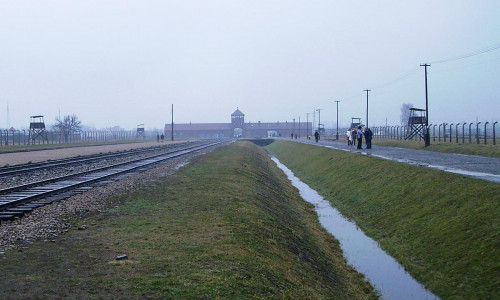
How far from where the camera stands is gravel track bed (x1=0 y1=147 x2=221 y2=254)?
34.7 feet

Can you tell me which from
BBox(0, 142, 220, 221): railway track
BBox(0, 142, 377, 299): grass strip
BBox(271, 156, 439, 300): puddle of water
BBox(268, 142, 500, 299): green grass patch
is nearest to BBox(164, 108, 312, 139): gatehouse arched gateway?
BBox(268, 142, 500, 299): green grass patch

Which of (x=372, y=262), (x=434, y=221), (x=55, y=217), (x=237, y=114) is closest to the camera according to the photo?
(x=55, y=217)

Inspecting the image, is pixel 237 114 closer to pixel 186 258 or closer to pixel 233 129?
pixel 233 129

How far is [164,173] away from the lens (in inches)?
1082

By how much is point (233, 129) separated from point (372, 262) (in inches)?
6433

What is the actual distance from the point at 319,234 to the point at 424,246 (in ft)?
15.0

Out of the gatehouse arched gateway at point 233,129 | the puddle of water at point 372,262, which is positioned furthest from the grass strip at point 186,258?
the gatehouse arched gateway at point 233,129

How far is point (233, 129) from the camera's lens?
177500 millimetres

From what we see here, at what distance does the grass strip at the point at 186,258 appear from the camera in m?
7.63

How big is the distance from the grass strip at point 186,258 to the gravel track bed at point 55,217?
Result: 1.44 ft

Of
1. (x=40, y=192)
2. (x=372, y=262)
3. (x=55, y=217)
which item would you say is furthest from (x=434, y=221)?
(x=40, y=192)

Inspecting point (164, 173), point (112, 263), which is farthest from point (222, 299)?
point (164, 173)

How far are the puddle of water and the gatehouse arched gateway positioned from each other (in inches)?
6056

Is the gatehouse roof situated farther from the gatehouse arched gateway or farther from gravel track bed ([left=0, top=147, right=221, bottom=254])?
gravel track bed ([left=0, top=147, right=221, bottom=254])
